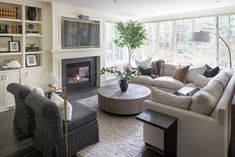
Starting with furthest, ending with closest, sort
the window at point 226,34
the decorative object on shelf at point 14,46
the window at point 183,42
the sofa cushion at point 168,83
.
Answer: the window at point 183,42
the window at point 226,34
the sofa cushion at point 168,83
the decorative object on shelf at point 14,46

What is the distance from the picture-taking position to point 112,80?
24.6 ft

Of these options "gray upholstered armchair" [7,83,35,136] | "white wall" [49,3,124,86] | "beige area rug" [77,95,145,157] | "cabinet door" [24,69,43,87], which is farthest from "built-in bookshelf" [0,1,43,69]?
"beige area rug" [77,95,145,157]

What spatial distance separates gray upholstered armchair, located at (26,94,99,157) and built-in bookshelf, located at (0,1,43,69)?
248cm

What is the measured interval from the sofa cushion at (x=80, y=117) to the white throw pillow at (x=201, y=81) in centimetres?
303

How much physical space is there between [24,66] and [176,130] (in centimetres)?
393

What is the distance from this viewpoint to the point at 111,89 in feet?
15.5

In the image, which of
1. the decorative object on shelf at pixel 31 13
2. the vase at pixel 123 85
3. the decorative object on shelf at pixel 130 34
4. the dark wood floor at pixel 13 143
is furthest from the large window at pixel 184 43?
the dark wood floor at pixel 13 143

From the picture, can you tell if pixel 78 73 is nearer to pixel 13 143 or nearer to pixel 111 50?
pixel 111 50

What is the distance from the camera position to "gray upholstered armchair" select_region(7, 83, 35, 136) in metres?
3.05

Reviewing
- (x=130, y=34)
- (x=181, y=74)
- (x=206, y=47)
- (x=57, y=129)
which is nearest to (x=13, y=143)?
(x=57, y=129)

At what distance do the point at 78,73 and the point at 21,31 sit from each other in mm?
2181

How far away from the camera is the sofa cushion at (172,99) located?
2.59 meters

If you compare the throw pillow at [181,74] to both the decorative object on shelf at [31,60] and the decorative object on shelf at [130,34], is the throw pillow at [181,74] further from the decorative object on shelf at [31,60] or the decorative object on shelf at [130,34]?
the decorative object on shelf at [31,60]

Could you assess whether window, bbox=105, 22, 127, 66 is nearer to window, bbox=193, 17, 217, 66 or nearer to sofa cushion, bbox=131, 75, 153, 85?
sofa cushion, bbox=131, 75, 153, 85
